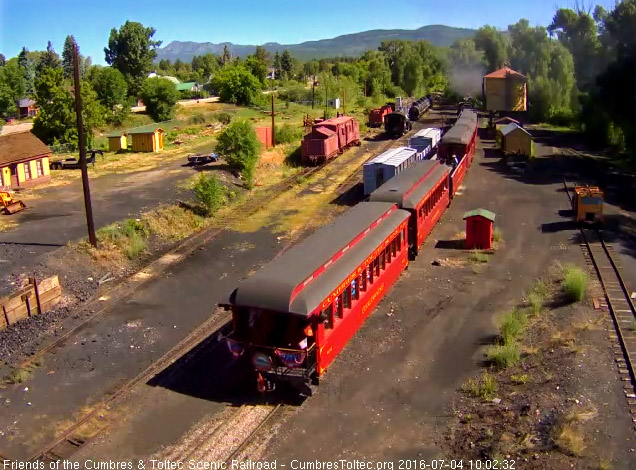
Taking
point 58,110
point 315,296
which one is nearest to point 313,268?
point 315,296

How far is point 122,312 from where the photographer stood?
67.2 ft

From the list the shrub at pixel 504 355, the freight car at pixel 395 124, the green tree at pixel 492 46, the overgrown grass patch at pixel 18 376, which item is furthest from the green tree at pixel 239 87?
the shrub at pixel 504 355

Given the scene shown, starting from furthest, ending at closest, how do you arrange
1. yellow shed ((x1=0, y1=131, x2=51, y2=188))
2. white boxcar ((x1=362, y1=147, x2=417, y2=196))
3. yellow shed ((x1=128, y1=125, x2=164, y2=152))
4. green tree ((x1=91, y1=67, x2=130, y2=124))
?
1. green tree ((x1=91, y1=67, x2=130, y2=124))
2. yellow shed ((x1=128, y1=125, x2=164, y2=152))
3. yellow shed ((x1=0, y1=131, x2=51, y2=188))
4. white boxcar ((x1=362, y1=147, x2=417, y2=196))

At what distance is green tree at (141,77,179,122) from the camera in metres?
73.2

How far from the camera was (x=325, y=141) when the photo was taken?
149ft

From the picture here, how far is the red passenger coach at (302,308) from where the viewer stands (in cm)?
1361

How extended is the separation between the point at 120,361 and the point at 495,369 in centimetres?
1024

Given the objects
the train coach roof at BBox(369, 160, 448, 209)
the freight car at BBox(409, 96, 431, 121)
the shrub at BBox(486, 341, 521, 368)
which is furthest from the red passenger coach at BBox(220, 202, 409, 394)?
the freight car at BBox(409, 96, 431, 121)

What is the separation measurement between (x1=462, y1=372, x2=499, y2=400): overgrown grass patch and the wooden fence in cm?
1372

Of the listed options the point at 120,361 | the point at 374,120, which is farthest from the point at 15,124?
the point at 120,361

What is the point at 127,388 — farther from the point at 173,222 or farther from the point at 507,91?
the point at 507,91

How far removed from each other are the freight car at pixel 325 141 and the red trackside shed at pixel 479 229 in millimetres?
21270

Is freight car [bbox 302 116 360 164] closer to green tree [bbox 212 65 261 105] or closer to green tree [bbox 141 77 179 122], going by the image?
green tree [bbox 141 77 179 122]

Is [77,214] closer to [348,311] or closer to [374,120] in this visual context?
[348,311]
